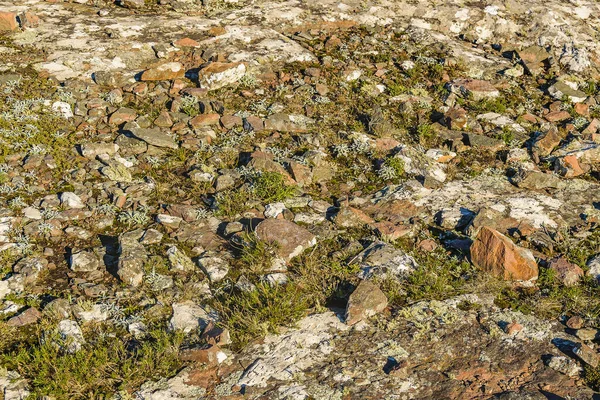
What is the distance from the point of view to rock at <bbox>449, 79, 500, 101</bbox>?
34.7ft

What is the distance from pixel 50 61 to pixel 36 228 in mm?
4739

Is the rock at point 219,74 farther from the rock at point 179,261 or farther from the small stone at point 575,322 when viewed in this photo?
the small stone at point 575,322

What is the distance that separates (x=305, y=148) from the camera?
8.97m

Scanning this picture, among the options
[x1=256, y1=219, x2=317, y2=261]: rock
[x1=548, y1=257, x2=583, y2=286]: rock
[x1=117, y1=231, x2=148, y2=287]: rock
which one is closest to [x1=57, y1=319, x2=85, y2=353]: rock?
[x1=117, y1=231, x2=148, y2=287]: rock

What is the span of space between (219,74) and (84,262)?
486cm

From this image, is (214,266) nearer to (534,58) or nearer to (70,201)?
(70,201)

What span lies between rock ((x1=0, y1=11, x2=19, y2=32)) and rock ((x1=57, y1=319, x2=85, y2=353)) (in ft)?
26.8

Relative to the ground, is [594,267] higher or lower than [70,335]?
lower

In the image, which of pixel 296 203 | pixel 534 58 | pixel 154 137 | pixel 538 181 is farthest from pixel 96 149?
pixel 534 58

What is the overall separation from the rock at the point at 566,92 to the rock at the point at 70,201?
28.6ft

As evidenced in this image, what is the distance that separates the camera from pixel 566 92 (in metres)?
10.8

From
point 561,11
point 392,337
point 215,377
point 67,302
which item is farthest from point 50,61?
point 561,11

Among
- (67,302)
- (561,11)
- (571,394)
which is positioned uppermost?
(561,11)

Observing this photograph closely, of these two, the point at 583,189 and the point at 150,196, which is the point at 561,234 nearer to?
the point at 583,189
